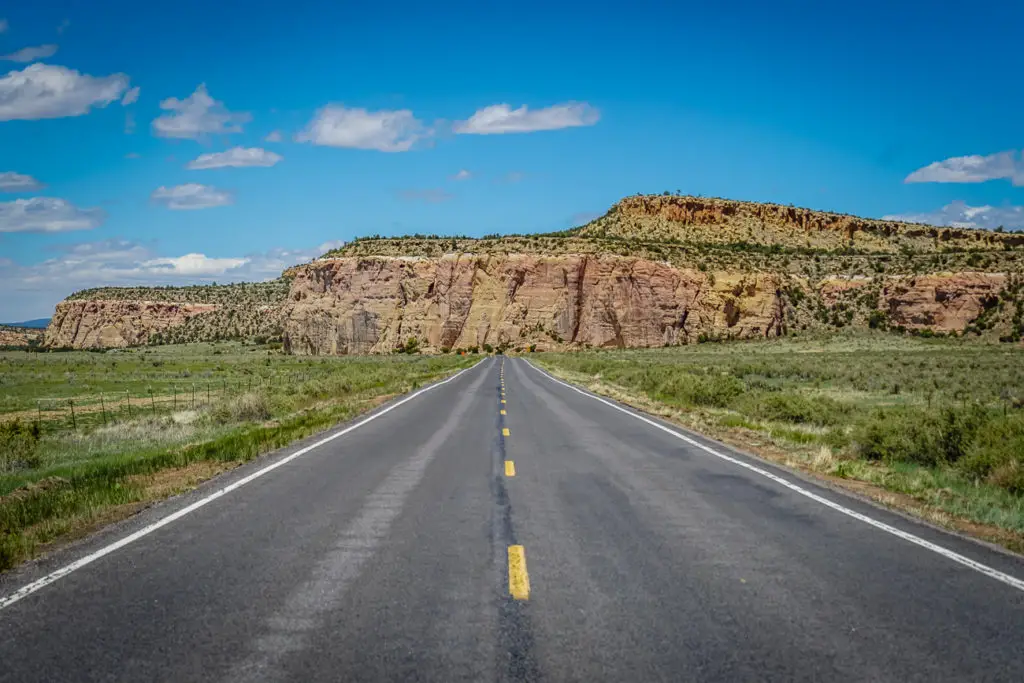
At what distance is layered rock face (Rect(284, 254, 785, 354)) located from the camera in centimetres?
8688

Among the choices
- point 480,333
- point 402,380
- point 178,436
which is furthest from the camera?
point 480,333

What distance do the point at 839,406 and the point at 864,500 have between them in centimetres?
1250

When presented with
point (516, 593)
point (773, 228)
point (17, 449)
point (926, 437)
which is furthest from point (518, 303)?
point (516, 593)

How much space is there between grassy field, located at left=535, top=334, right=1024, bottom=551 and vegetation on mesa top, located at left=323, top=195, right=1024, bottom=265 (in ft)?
223

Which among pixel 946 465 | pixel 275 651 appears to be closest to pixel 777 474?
pixel 946 465

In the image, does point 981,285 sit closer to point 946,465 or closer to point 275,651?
point 946,465

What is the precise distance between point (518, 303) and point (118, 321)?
88.9 metres

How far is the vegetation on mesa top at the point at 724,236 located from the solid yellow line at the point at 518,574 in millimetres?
92577

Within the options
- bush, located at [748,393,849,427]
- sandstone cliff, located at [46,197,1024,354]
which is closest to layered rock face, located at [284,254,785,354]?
sandstone cliff, located at [46,197,1024,354]

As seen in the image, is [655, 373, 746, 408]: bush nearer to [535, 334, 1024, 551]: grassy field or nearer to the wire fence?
[535, 334, 1024, 551]: grassy field

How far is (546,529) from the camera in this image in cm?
743

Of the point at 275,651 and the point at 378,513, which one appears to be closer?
the point at 275,651

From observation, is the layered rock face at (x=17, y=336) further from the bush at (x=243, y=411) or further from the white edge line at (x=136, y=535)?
the white edge line at (x=136, y=535)

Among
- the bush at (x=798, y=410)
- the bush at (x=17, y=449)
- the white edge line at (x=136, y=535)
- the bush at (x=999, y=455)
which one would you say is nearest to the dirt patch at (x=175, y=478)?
the white edge line at (x=136, y=535)
